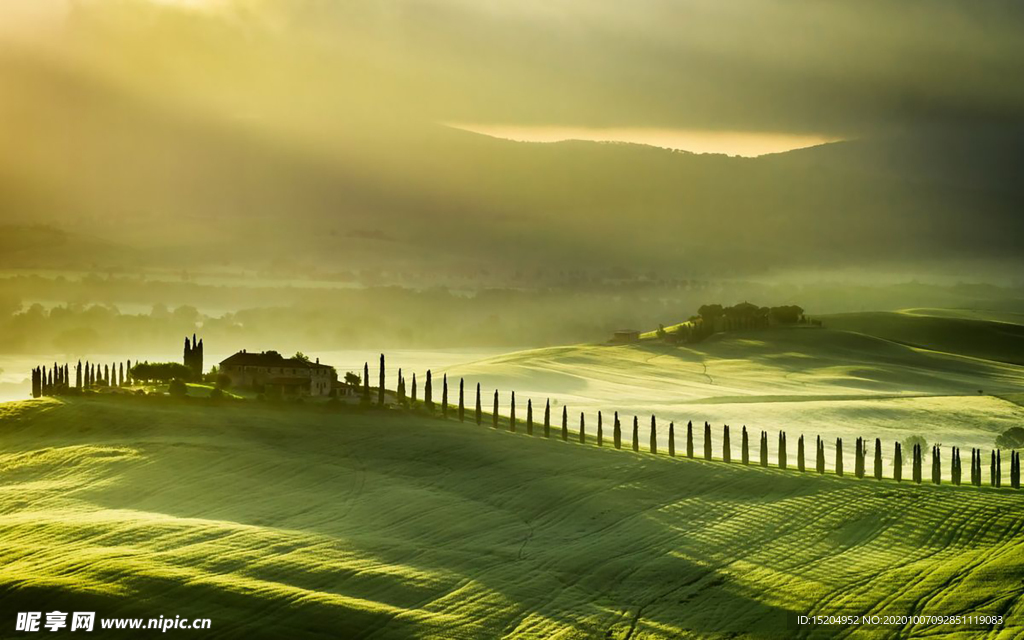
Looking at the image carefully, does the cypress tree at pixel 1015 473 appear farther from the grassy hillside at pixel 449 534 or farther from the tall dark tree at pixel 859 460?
the tall dark tree at pixel 859 460

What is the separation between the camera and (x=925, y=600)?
157 feet

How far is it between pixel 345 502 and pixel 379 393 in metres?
31.5

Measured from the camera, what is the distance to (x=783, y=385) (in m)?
156

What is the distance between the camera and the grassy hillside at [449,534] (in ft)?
145

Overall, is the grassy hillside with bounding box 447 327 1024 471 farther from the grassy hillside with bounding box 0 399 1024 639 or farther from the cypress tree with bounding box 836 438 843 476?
the grassy hillside with bounding box 0 399 1024 639

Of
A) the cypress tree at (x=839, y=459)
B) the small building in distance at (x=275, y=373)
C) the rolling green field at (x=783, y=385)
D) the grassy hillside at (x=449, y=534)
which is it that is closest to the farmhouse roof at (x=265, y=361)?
the small building in distance at (x=275, y=373)

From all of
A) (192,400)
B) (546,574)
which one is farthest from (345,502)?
(192,400)

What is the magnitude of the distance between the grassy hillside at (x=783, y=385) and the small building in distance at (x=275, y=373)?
2703cm

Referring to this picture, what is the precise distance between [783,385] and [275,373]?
8144 centimetres

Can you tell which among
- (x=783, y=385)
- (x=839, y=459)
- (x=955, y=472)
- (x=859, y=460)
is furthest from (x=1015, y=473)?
(x=783, y=385)

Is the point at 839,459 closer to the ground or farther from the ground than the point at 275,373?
closer to the ground

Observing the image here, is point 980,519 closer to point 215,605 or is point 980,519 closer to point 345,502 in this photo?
point 345,502

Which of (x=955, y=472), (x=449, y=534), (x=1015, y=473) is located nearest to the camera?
(x=449, y=534)

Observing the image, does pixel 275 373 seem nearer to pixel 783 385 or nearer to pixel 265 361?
pixel 265 361
